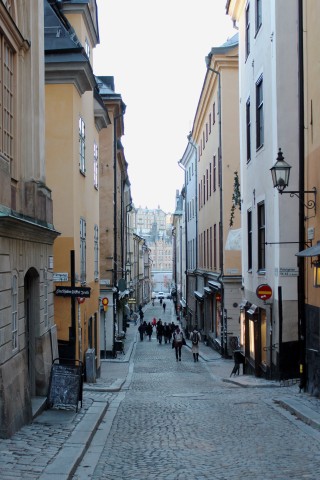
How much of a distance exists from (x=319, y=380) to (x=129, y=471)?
6268 mm

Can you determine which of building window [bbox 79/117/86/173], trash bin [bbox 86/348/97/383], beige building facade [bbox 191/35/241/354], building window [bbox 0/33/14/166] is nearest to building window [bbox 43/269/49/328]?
building window [bbox 0/33/14/166]

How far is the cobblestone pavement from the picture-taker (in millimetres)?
8219

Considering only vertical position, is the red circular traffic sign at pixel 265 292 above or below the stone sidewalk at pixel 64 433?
above

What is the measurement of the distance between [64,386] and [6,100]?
482 centimetres

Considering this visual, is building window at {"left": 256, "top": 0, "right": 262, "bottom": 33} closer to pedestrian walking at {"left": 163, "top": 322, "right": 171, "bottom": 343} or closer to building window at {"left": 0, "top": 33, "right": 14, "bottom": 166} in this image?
building window at {"left": 0, "top": 33, "right": 14, "bottom": 166}

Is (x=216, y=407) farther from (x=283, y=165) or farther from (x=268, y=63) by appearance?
A: (x=268, y=63)

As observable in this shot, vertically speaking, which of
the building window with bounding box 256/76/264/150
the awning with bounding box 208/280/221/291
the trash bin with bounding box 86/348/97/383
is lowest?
the trash bin with bounding box 86/348/97/383

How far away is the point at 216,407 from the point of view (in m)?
13.8

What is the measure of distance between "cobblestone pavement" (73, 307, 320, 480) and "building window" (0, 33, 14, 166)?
474 cm

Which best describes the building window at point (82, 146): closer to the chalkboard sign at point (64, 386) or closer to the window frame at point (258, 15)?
the window frame at point (258, 15)

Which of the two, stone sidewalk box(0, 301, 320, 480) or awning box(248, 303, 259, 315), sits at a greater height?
awning box(248, 303, 259, 315)

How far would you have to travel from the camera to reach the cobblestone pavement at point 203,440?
27.0 ft

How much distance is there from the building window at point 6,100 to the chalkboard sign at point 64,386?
3479 millimetres

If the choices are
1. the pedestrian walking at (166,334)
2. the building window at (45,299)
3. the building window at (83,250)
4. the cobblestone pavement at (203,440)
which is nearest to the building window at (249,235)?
the building window at (83,250)
